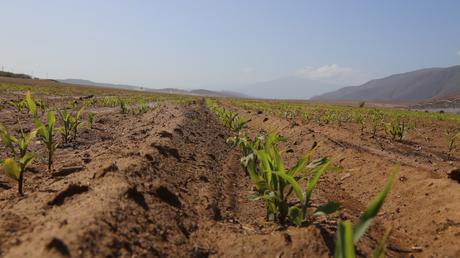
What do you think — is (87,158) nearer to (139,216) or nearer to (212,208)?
(212,208)

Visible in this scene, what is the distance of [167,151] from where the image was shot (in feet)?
18.6

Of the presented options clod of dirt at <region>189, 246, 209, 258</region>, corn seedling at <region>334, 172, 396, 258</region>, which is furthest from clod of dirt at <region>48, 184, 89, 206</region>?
corn seedling at <region>334, 172, 396, 258</region>

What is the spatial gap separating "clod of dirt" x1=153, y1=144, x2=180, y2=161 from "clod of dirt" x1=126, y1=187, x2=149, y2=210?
2031 mm

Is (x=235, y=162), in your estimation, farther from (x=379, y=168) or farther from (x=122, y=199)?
(x=122, y=199)

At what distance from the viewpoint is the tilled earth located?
257 centimetres

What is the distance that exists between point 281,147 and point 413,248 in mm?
5460

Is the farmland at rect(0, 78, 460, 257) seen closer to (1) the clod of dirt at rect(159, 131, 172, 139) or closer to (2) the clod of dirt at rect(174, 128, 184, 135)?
(1) the clod of dirt at rect(159, 131, 172, 139)

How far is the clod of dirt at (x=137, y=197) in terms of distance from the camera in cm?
324

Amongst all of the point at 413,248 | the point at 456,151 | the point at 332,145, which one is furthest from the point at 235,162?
the point at 456,151

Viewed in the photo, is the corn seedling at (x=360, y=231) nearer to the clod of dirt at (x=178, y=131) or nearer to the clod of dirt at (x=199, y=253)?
the clod of dirt at (x=199, y=253)

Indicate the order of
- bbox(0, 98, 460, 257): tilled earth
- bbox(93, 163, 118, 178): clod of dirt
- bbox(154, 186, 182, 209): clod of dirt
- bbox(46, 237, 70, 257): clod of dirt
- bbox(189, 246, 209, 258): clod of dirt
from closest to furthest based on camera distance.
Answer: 1. bbox(46, 237, 70, 257): clod of dirt
2. bbox(0, 98, 460, 257): tilled earth
3. bbox(189, 246, 209, 258): clod of dirt
4. bbox(154, 186, 182, 209): clod of dirt
5. bbox(93, 163, 118, 178): clod of dirt

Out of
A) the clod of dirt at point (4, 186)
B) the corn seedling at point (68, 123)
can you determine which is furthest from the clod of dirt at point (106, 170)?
the corn seedling at point (68, 123)

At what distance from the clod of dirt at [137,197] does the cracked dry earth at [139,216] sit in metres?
0.01

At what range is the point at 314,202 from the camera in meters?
4.47
